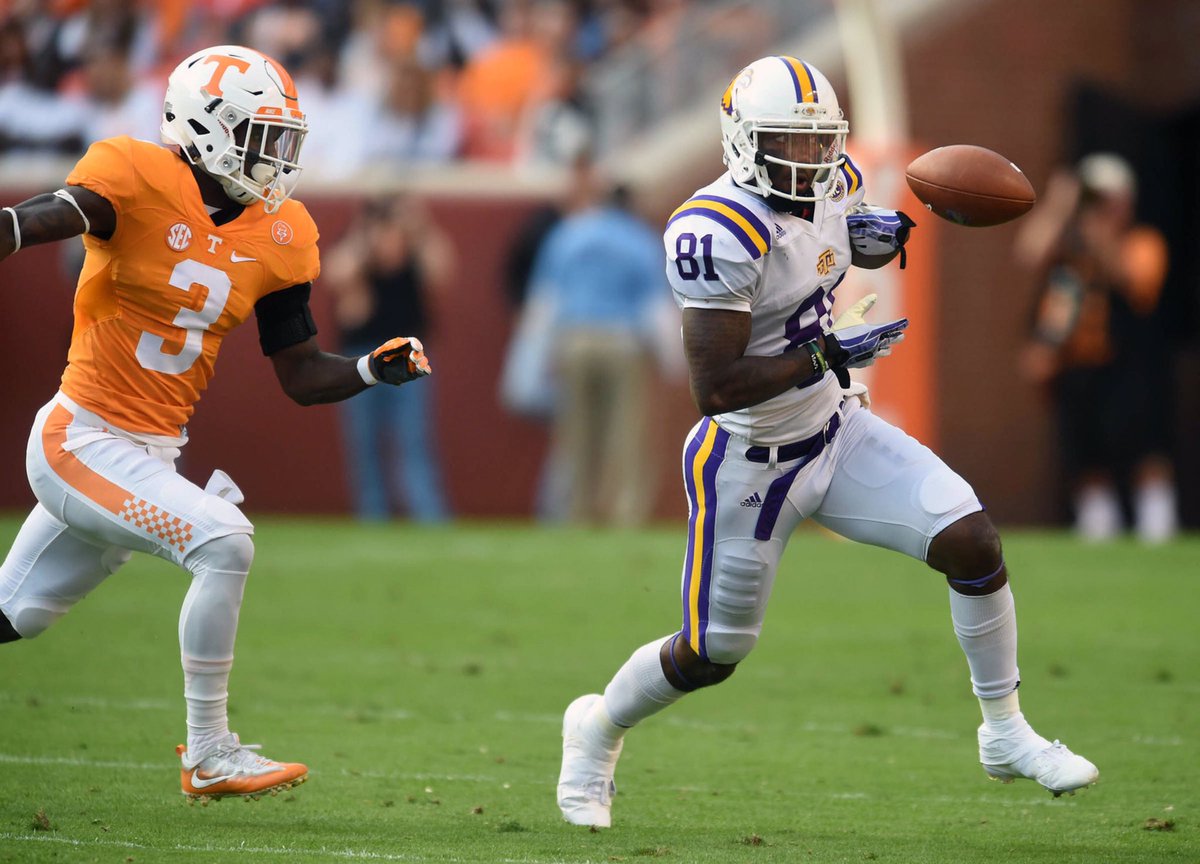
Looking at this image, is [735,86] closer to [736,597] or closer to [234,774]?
[736,597]

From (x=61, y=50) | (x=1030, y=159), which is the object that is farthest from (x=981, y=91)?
(x=61, y=50)

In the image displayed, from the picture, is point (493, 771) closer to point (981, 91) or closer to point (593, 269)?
point (593, 269)

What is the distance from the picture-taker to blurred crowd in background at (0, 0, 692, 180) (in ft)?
45.4

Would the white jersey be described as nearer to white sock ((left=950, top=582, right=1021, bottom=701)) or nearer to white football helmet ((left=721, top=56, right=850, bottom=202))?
white football helmet ((left=721, top=56, right=850, bottom=202))

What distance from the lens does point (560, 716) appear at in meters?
6.50

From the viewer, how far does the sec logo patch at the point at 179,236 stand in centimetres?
471

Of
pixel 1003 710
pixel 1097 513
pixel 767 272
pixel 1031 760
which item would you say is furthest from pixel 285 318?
pixel 1097 513

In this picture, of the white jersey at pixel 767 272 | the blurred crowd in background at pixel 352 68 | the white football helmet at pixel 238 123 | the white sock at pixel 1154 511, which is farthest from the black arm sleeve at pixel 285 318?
the white sock at pixel 1154 511

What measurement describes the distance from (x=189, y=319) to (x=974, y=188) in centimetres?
216

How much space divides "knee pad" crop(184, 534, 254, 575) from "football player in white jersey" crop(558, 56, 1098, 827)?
3.65 ft

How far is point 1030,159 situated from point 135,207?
38.2 ft

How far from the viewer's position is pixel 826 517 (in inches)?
192

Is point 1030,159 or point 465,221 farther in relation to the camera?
point 1030,159

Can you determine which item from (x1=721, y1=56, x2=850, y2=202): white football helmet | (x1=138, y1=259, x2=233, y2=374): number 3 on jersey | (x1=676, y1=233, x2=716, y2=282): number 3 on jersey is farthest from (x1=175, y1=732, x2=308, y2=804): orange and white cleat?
(x1=721, y1=56, x2=850, y2=202): white football helmet
